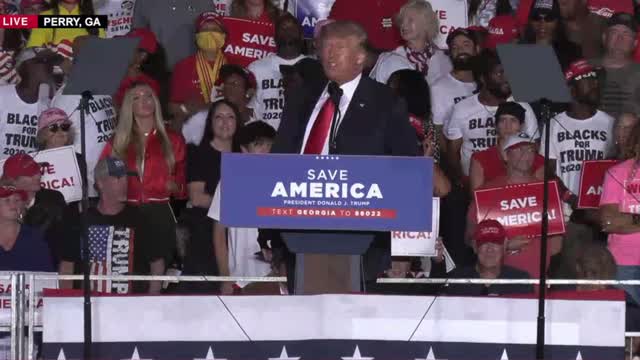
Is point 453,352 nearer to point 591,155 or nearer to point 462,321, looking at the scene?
point 462,321

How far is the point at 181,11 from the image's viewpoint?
13.6m

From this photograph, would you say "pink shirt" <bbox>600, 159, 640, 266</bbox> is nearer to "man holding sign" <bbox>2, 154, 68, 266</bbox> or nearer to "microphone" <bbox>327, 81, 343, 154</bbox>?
"microphone" <bbox>327, 81, 343, 154</bbox>

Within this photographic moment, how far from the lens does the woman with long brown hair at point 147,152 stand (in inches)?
428

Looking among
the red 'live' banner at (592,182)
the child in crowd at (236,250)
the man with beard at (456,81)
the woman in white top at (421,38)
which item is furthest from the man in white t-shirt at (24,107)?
the red 'live' banner at (592,182)

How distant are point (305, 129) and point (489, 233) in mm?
2284

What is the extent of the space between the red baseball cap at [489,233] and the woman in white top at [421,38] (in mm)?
2822

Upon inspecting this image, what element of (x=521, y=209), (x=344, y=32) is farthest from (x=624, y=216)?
(x=344, y=32)

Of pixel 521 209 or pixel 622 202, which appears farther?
pixel 622 202

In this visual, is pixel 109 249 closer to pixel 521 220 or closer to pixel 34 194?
pixel 34 194

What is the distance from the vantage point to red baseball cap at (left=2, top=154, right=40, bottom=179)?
36.0ft

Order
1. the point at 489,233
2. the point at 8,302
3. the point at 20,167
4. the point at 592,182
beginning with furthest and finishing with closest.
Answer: the point at 592,182
the point at 20,167
the point at 489,233
the point at 8,302

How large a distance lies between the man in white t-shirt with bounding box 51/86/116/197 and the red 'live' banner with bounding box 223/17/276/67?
1325mm

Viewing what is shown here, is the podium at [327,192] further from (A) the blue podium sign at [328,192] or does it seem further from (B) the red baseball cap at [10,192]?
(B) the red baseball cap at [10,192]

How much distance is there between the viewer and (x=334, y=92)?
7.88 metres
